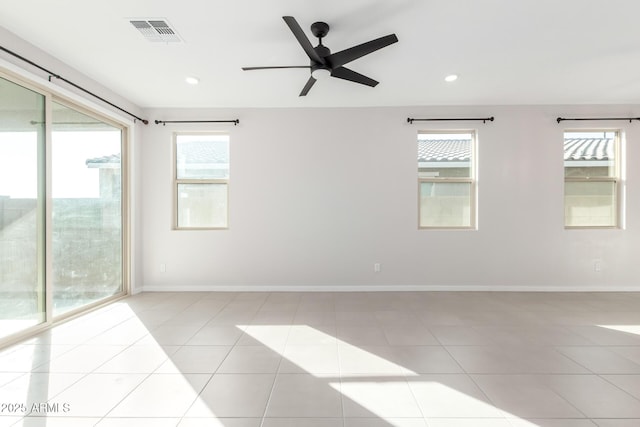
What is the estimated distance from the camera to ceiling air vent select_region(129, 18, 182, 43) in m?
2.28

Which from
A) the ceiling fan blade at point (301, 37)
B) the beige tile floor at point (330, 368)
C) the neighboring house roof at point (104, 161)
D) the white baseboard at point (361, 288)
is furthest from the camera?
the white baseboard at point (361, 288)

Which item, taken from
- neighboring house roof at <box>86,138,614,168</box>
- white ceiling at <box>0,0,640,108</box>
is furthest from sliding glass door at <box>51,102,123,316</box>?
neighboring house roof at <box>86,138,614,168</box>

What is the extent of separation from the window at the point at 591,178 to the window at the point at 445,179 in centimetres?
144

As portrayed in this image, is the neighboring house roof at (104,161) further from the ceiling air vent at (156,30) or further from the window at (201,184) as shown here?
the ceiling air vent at (156,30)

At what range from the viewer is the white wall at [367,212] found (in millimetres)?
4113

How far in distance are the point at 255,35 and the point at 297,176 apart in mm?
1999

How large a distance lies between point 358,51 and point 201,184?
10.1ft

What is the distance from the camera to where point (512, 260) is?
13.5 feet

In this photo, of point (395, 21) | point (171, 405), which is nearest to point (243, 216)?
point (171, 405)

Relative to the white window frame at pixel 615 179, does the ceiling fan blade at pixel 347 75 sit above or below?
above

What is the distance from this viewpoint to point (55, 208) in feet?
9.48

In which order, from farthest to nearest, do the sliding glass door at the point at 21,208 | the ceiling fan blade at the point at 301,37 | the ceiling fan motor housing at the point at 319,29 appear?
the sliding glass door at the point at 21,208, the ceiling fan motor housing at the point at 319,29, the ceiling fan blade at the point at 301,37

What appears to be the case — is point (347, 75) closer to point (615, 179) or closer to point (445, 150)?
point (445, 150)

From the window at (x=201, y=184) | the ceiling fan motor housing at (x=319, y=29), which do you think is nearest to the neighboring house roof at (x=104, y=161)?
the window at (x=201, y=184)
